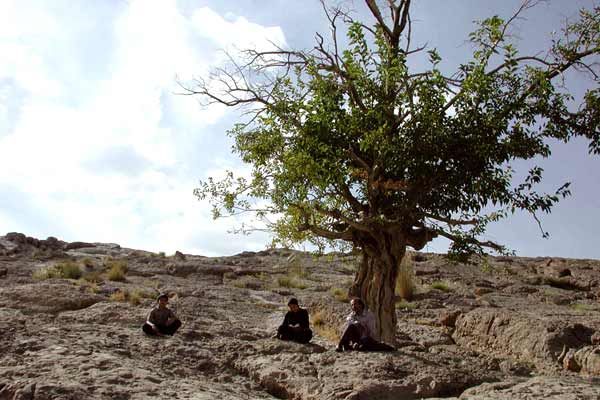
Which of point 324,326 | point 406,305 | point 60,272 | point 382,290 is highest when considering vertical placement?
point 60,272

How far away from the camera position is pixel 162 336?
37.5 feet

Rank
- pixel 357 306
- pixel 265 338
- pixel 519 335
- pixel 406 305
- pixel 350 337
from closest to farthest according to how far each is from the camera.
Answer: pixel 350 337
pixel 357 306
pixel 265 338
pixel 519 335
pixel 406 305

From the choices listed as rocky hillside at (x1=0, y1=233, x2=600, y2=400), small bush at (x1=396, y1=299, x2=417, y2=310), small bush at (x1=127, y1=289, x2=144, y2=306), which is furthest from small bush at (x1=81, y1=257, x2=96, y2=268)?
small bush at (x1=396, y1=299, x2=417, y2=310)

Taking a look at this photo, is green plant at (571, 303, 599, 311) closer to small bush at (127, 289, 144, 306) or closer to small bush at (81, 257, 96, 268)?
small bush at (127, 289, 144, 306)

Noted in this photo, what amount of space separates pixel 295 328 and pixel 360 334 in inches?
68.0

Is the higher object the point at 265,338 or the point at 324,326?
the point at 324,326

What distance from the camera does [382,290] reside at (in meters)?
13.1

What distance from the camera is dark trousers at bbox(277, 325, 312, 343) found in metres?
11.5

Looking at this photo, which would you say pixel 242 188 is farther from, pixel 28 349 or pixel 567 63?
pixel 567 63

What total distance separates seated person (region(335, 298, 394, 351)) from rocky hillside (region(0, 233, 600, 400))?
0.44 metres

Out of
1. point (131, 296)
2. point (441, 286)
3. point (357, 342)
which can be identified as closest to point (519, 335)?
point (357, 342)

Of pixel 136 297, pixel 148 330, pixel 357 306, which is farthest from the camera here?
pixel 136 297

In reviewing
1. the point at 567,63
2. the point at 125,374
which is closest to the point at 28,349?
the point at 125,374

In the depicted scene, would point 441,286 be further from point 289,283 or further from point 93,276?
point 93,276
